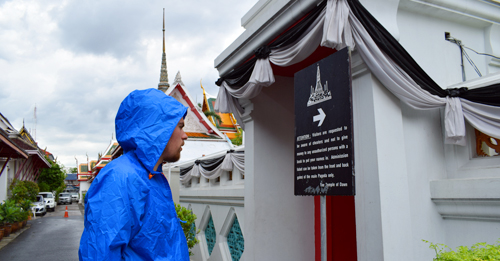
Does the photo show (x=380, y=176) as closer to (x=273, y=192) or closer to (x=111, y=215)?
(x=111, y=215)

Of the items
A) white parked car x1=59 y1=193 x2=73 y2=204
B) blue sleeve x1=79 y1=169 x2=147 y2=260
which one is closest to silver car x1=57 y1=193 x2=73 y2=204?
white parked car x1=59 y1=193 x2=73 y2=204

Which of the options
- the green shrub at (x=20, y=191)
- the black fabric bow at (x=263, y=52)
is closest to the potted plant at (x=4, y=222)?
the green shrub at (x=20, y=191)

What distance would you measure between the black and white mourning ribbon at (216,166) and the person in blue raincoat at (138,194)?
426 centimetres

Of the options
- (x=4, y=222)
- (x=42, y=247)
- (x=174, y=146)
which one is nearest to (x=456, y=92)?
(x=174, y=146)

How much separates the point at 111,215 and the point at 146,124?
0.59m

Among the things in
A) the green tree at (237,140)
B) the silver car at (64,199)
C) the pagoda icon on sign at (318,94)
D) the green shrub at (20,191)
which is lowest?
the silver car at (64,199)

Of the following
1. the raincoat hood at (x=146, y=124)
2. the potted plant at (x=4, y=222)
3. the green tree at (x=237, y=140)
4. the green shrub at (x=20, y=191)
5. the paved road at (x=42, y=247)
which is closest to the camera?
the raincoat hood at (x=146, y=124)

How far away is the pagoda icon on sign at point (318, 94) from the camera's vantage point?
8.45 ft

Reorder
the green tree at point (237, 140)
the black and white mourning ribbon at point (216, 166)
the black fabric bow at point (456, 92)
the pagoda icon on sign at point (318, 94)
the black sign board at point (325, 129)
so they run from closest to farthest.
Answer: the black sign board at point (325, 129) → the pagoda icon on sign at point (318, 94) → the black fabric bow at point (456, 92) → the black and white mourning ribbon at point (216, 166) → the green tree at point (237, 140)

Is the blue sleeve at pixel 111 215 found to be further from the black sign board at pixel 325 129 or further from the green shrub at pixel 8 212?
the green shrub at pixel 8 212

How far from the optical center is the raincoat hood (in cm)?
214

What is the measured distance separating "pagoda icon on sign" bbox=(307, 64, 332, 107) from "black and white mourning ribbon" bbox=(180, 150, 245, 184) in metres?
3.89

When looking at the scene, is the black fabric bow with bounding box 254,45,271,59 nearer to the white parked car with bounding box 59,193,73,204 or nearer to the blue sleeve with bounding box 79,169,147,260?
the blue sleeve with bounding box 79,169,147,260

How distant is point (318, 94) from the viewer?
268 cm
